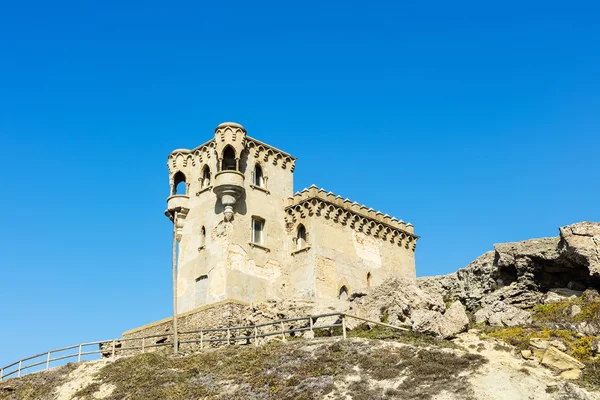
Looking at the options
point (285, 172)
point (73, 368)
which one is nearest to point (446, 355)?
point (73, 368)

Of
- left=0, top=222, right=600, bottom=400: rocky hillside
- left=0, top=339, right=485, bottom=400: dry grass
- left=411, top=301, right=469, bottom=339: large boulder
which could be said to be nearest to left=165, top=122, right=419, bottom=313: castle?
left=0, top=222, right=600, bottom=400: rocky hillside

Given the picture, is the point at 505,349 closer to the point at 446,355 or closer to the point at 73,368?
the point at 446,355

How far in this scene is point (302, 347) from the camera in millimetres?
30094

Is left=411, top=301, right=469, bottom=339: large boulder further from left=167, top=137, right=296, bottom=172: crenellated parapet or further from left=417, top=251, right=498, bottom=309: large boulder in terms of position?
left=167, top=137, right=296, bottom=172: crenellated parapet

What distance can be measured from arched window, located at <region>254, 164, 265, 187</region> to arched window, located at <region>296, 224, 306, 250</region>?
11.6ft

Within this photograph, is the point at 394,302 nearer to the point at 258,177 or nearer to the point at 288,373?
the point at 288,373

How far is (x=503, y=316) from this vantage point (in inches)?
1297

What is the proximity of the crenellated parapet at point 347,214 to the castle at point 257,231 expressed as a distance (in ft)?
0.21

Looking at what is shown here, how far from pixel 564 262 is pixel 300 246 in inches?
610

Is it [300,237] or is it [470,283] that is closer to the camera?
[470,283]

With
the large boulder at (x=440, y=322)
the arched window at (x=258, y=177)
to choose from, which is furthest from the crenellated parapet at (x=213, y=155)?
the large boulder at (x=440, y=322)

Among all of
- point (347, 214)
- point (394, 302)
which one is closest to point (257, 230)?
point (347, 214)

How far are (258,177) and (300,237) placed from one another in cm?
457

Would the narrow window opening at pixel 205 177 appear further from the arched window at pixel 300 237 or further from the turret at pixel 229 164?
the arched window at pixel 300 237
